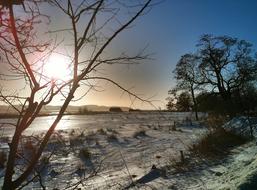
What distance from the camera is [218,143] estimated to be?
38.8 feet

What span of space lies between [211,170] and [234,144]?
403cm

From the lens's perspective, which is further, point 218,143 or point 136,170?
point 218,143

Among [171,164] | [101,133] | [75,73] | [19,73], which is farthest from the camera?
[101,133]

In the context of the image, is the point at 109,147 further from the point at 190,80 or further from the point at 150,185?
the point at 190,80

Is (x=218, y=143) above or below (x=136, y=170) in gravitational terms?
above

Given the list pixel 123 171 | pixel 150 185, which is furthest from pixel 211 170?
pixel 123 171

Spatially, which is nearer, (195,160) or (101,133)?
(195,160)

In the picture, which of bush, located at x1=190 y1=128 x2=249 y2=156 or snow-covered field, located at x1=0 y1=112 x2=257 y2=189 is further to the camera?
bush, located at x1=190 y1=128 x2=249 y2=156

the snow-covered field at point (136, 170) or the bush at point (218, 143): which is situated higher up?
the bush at point (218, 143)

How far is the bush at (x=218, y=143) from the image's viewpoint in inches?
425

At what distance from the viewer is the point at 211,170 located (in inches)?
319

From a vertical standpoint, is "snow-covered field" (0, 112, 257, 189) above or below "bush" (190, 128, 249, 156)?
below

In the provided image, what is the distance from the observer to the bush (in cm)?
1079

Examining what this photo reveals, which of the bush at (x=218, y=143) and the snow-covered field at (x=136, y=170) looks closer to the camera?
the snow-covered field at (x=136, y=170)
